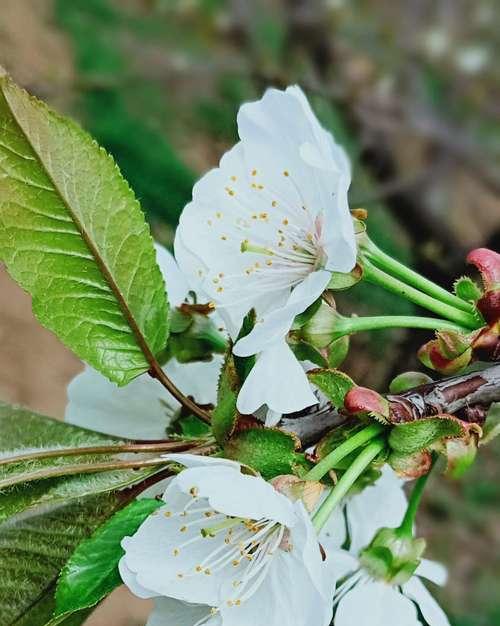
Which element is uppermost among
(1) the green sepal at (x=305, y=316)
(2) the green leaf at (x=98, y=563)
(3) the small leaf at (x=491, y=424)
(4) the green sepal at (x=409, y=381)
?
(1) the green sepal at (x=305, y=316)

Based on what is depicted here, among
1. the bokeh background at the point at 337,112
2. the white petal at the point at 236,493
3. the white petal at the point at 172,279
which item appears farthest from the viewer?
the bokeh background at the point at 337,112

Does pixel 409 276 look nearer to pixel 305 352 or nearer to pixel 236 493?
pixel 305 352

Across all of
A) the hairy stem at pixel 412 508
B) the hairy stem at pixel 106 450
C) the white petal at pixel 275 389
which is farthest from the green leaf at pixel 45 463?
the hairy stem at pixel 412 508

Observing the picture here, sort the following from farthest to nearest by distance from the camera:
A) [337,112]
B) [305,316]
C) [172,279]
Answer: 1. [337,112]
2. [172,279]
3. [305,316]

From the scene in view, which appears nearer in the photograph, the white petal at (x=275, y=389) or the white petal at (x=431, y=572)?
the white petal at (x=275, y=389)

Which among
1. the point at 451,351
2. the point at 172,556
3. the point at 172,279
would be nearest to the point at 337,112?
the point at 172,279

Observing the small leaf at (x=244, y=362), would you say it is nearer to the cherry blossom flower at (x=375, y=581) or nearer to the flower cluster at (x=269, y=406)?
the flower cluster at (x=269, y=406)
